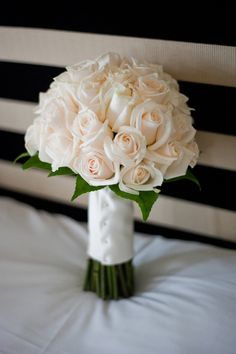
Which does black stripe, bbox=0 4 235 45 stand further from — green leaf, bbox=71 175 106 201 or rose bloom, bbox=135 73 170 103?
green leaf, bbox=71 175 106 201

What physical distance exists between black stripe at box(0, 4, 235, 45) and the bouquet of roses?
184 mm

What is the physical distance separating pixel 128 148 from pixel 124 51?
0.39 m

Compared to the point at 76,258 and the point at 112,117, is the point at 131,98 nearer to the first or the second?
the point at 112,117

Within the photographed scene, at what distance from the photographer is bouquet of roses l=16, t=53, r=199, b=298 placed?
62 cm

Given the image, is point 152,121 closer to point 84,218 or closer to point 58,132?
point 58,132

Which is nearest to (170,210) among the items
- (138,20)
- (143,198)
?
(143,198)

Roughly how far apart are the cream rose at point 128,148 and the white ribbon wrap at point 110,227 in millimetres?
177

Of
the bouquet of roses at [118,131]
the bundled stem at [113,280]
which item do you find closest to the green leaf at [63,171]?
the bouquet of roses at [118,131]

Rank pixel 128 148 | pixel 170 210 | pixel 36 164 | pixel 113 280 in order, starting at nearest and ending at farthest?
pixel 128 148 → pixel 36 164 → pixel 113 280 → pixel 170 210

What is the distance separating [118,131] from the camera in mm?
634

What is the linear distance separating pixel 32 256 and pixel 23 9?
668 mm

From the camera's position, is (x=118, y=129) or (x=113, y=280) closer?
(x=118, y=129)

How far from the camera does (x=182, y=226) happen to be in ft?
3.40

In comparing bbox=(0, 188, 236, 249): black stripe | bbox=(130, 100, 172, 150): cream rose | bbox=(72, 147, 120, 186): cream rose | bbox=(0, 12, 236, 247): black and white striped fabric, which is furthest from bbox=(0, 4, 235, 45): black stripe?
bbox=(0, 188, 236, 249): black stripe
